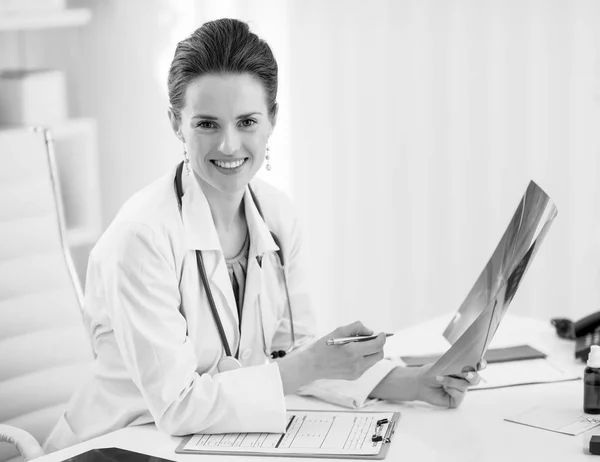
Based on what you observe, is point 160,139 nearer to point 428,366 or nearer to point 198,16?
point 198,16

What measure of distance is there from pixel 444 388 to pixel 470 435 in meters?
0.17

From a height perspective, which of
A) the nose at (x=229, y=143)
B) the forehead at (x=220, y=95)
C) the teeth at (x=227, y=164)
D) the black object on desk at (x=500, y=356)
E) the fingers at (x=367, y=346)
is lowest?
the black object on desk at (x=500, y=356)

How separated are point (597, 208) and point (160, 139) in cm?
159

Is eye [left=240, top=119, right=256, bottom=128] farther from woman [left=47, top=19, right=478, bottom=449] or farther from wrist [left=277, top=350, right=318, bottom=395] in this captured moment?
wrist [left=277, top=350, right=318, bottom=395]

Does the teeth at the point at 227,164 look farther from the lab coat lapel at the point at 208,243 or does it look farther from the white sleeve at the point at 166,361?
the white sleeve at the point at 166,361

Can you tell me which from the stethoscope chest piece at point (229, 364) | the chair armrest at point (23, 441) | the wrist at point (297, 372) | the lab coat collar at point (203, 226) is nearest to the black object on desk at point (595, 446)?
the wrist at point (297, 372)

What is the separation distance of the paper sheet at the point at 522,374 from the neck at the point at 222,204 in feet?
2.05

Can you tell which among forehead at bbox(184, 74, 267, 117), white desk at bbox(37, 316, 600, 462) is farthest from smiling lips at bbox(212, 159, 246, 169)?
white desk at bbox(37, 316, 600, 462)

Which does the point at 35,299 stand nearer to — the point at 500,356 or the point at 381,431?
the point at 381,431

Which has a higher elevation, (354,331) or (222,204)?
(222,204)

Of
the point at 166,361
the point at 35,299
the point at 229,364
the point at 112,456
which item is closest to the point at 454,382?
the point at 229,364

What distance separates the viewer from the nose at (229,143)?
5.77 ft

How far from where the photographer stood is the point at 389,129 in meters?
3.30

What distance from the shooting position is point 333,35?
328 cm
